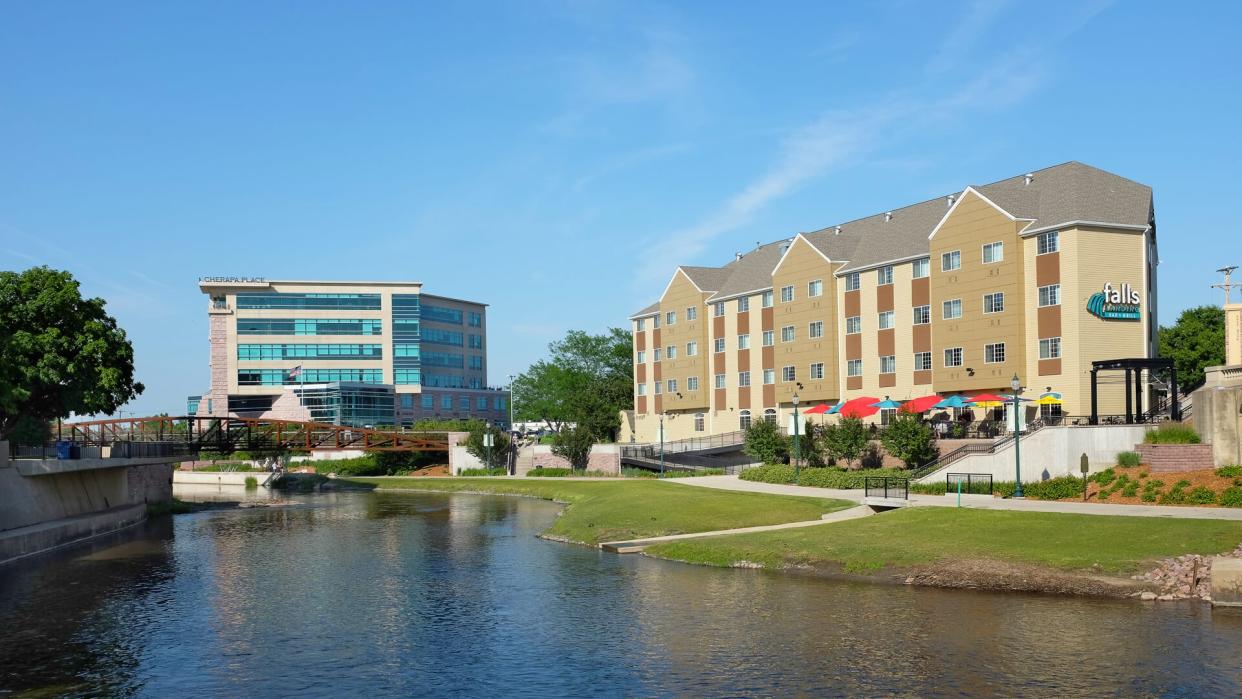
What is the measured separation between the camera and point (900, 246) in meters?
77.4

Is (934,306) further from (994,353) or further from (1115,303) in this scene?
(1115,303)

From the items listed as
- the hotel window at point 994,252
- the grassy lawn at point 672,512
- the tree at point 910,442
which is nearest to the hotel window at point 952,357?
the hotel window at point 994,252

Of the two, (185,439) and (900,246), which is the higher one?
(900,246)

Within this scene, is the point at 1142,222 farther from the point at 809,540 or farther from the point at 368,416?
the point at 368,416

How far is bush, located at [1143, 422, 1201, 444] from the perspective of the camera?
46.1 metres

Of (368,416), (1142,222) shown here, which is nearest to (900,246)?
(1142,222)

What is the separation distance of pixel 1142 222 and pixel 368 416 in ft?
347

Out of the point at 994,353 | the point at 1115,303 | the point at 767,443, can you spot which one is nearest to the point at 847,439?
the point at 767,443

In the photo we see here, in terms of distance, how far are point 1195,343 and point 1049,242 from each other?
40.7 metres

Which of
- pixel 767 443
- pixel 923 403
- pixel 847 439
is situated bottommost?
pixel 767 443

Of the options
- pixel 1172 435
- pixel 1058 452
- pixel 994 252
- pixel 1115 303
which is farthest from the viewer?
pixel 994 252

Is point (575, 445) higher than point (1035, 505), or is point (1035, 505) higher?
point (575, 445)

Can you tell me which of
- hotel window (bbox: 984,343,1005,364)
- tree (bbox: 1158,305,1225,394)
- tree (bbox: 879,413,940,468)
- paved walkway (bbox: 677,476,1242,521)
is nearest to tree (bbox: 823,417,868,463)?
tree (bbox: 879,413,940,468)

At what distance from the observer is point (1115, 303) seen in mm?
62750
